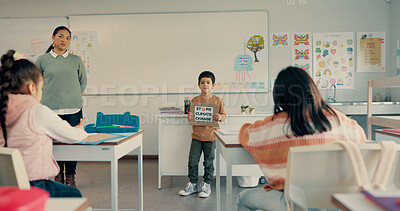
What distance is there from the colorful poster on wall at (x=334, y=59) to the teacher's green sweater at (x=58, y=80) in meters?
3.22

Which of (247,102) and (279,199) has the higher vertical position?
(247,102)

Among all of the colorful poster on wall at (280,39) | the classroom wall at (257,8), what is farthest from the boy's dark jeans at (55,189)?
the colorful poster on wall at (280,39)

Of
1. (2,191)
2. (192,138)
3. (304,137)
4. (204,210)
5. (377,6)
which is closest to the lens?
(2,191)

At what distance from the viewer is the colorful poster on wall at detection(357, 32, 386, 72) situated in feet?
13.8

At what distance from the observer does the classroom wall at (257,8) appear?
4.21 meters

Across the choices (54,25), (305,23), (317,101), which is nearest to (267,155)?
(317,101)

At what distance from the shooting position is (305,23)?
167 inches

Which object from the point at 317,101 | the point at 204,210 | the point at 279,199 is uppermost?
the point at 317,101

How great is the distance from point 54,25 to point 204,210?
362cm

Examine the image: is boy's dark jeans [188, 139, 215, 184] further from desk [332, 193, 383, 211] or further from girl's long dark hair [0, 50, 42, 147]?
desk [332, 193, 383, 211]

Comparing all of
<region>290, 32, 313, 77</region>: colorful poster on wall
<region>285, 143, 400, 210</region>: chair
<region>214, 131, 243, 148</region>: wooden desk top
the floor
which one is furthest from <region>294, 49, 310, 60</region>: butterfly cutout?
<region>285, 143, 400, 210</region>: chair

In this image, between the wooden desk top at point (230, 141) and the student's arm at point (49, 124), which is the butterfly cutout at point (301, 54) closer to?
the wooden desk top at point (230, 141)

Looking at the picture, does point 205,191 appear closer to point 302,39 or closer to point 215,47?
point 215,47

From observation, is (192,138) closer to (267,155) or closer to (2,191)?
(267,155)
